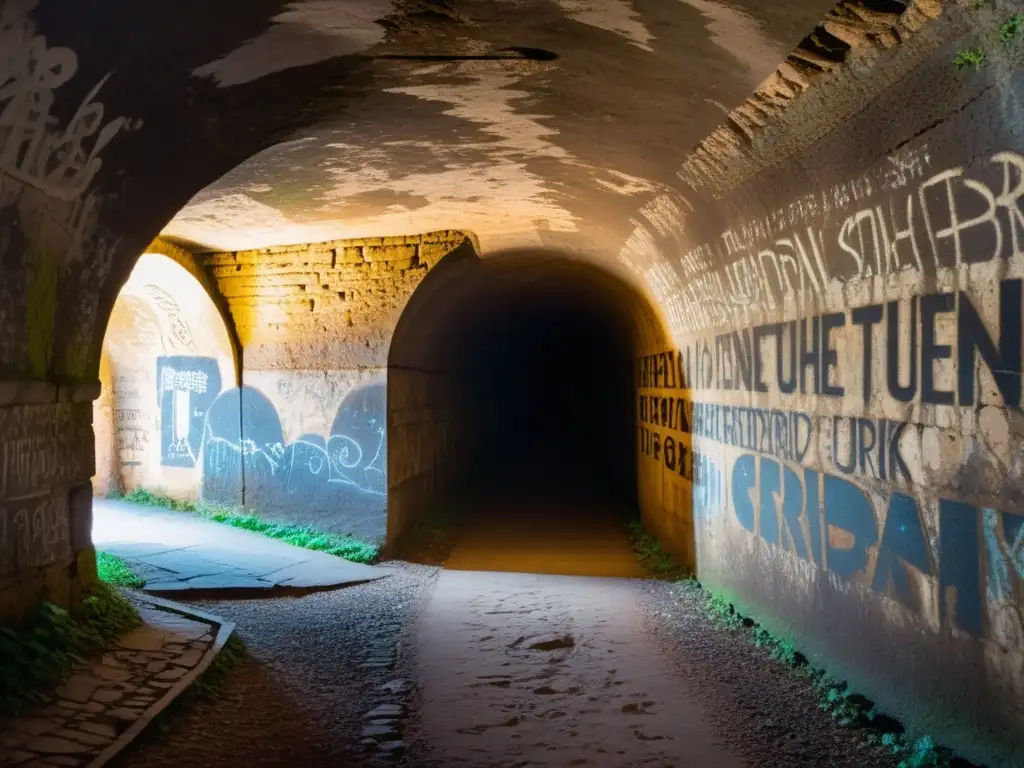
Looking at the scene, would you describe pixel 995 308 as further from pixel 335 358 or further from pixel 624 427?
pixel 624 427

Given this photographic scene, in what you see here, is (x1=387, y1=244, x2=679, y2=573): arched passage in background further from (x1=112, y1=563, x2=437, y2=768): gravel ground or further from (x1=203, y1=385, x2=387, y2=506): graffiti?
(x1=112, y1=563, x2=437, y2=768): gravel ground

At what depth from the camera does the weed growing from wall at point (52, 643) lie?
4.06 metres

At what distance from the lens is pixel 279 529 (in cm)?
1032

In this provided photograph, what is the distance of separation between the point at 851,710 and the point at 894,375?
191 centimetres

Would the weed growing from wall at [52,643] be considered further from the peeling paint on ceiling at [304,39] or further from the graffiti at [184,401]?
the graffiti at [184,401]

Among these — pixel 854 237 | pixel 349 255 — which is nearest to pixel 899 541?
pixel 854 237

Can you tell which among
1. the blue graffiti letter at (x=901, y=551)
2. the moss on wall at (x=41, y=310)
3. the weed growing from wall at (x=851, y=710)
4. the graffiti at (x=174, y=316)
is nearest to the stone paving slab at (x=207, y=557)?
the graffiti at (x=174, y=316)

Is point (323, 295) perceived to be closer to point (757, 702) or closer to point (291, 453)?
point (291, 453)

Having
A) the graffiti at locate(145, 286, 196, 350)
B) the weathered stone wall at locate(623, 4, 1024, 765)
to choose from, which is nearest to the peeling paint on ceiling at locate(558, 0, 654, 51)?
the weathered stone wall at locate(623, 4, 1024, 765)

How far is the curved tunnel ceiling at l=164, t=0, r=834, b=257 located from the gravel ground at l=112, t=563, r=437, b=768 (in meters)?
3.40

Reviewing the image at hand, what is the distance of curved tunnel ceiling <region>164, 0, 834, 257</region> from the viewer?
3824 millimetres

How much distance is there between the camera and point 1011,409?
3.36m

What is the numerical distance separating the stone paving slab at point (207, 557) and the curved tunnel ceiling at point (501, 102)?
3522 millimetres

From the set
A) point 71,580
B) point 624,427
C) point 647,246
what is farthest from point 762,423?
point 624,427
